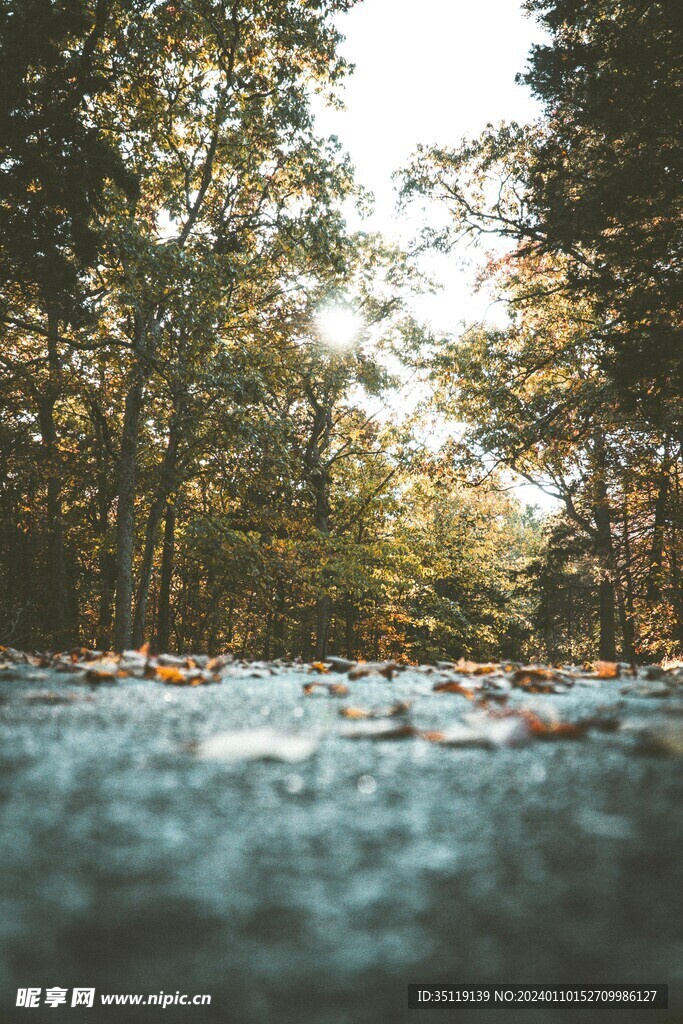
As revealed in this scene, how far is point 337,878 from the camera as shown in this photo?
2.51ft

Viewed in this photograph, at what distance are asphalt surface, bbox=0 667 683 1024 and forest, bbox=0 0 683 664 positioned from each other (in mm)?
8240

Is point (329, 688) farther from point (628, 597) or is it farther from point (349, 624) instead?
point (349, 624)

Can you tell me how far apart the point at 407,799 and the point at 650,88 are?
10.1 meters

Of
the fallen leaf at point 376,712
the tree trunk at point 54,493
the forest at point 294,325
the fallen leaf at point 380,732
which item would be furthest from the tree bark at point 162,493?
the fallen leaf at point 380,732

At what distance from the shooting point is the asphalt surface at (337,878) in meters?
0.63

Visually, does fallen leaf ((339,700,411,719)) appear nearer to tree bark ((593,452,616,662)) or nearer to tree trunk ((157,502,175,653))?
tree trunk ((157,502,175,653))

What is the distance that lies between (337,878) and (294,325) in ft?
56.0

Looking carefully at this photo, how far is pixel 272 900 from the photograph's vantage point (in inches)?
28.4

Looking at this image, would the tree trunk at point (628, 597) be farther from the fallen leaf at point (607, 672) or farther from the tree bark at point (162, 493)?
the fallen leaf at point (607, 672)

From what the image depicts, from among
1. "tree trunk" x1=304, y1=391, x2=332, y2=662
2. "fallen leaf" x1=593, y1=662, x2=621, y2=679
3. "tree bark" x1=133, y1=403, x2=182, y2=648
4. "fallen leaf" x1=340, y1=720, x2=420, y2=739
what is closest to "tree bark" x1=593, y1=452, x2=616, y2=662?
"tree trunk" x1=304, y1=391, x2=332, y2=662

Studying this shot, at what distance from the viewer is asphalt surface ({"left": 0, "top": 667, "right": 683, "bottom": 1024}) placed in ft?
2.06

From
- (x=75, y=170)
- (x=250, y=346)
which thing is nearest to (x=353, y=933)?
(x=75, y=170)

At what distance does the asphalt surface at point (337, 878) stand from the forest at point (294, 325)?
824cm

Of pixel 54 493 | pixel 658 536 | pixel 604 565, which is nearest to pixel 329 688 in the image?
pixel 658 536
